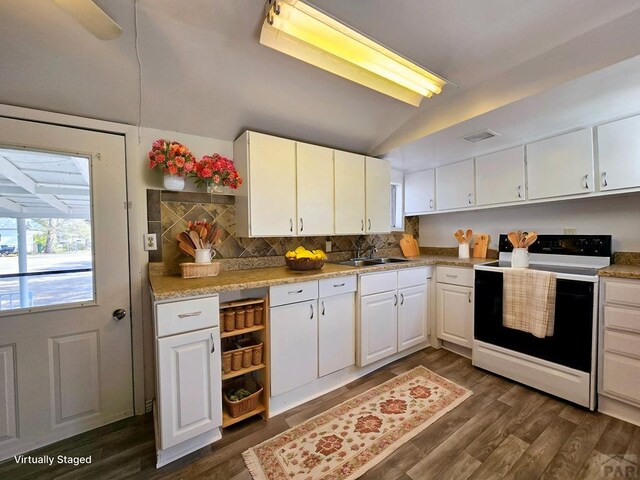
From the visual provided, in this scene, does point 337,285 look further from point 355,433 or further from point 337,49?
point 337,49

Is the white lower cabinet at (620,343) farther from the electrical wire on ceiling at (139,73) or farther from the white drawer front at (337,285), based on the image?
the electrical wire on ceiling at (139,73)

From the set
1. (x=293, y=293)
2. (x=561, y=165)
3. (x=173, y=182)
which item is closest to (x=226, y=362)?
(x=293, y=293)

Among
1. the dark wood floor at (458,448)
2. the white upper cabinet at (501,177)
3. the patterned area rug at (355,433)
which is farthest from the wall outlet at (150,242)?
the white upper cabinet at (501,177)

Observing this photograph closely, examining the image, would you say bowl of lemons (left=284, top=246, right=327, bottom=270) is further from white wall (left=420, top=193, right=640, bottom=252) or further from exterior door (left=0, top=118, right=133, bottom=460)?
white wall (left=420, top=193, right=640, bottom=252)

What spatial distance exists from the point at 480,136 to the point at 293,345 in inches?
91.3

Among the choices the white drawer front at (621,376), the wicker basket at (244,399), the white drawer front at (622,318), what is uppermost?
the white drawer front at (622,318)

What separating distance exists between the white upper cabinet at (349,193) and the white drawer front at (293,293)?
2.42ft

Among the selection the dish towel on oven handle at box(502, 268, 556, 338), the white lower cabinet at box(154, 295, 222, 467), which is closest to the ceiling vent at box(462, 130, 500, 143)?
the dish towel on oven handle at box(502, 268, 556, 338)

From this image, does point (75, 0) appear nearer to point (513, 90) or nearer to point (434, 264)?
point (513, 90)

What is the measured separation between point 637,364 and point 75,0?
11.0 feet

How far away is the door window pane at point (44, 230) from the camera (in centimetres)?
147

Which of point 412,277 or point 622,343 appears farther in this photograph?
point 412,277

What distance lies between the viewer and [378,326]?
2316mm

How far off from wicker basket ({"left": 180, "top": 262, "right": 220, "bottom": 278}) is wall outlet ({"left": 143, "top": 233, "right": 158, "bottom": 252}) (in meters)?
0.30
